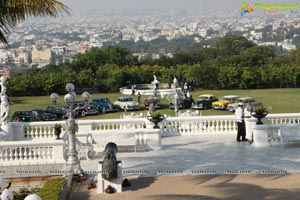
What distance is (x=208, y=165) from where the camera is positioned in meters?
17.8

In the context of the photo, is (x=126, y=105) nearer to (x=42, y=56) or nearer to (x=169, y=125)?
(x=169, y=125)

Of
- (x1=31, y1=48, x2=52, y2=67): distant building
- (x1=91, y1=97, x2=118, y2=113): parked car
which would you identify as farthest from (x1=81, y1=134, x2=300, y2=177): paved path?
(x1=31, y1=48, x2=52, y2=67): distant building

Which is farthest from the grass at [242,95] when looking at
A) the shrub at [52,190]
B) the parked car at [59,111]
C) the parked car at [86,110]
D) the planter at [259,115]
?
the shrub at [52,190]

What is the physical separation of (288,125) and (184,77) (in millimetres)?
46547

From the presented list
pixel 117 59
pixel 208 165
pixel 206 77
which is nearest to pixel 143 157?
pixel 208 165

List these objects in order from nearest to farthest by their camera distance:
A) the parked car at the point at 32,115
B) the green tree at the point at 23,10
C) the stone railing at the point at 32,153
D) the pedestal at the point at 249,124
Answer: the green tree at the point at 23,10, the stone railing at the point at 32,153, the pedestal at the point at 249,124, the parked car at the point at 32,115

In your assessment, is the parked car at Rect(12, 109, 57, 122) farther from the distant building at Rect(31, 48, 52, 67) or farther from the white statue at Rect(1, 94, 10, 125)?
the distant building at Rect(31, 48, 52, 67)

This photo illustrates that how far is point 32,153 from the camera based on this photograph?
18.6 m

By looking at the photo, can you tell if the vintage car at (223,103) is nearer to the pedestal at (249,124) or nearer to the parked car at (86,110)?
the parked car at (86,110)

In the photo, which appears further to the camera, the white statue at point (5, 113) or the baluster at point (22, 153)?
the white statue at point (5, 113)

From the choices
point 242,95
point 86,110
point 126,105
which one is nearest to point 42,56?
point 242,95

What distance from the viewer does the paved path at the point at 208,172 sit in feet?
48.3

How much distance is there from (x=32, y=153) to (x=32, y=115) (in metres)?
20.6

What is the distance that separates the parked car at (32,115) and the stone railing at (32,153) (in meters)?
19.4
